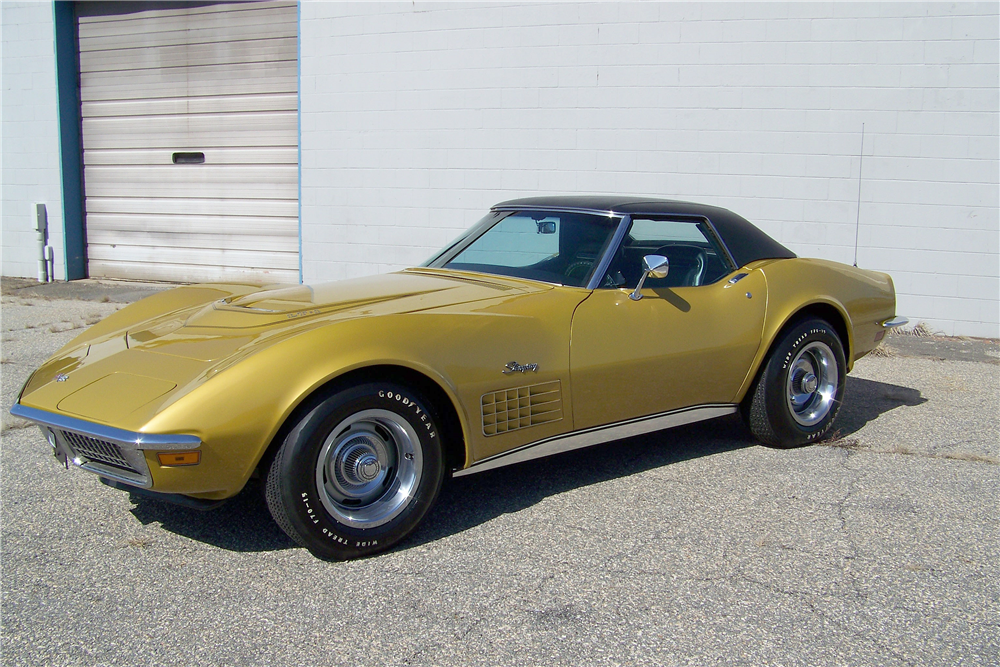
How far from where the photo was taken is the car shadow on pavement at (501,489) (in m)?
3.10

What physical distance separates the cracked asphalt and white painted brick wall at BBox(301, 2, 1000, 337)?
4.16 meters

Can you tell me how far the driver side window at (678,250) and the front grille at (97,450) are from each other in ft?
7.65

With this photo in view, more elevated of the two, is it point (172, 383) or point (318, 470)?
point (172, 383)

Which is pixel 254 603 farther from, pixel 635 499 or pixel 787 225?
pixel 787 225

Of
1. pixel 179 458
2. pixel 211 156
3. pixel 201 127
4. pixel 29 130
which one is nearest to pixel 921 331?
pixel 179 458

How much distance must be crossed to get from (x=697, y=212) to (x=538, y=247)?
0.93 m

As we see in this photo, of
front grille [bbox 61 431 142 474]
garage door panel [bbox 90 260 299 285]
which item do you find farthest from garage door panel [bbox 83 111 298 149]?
front grille [bbox 61 431 142 474]

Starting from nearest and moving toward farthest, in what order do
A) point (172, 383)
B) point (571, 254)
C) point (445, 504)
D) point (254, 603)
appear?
point (254, 603)
point (172, 383)
point (445, 504)
point (571, 254)

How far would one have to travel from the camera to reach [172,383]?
108 inches

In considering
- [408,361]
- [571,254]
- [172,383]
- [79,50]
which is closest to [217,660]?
[172,383]

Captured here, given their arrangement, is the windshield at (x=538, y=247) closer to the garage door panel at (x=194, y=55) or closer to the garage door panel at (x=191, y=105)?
the garage door panel at (x=191, y=105)

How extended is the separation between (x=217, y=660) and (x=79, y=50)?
35.1 feet

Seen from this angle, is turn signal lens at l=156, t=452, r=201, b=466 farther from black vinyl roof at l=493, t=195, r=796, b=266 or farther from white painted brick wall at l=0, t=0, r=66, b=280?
white painted brick wall at l=0, t=0, r=66, b=280

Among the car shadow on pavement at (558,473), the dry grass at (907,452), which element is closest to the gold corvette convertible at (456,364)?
the dry grass at (907,452)
